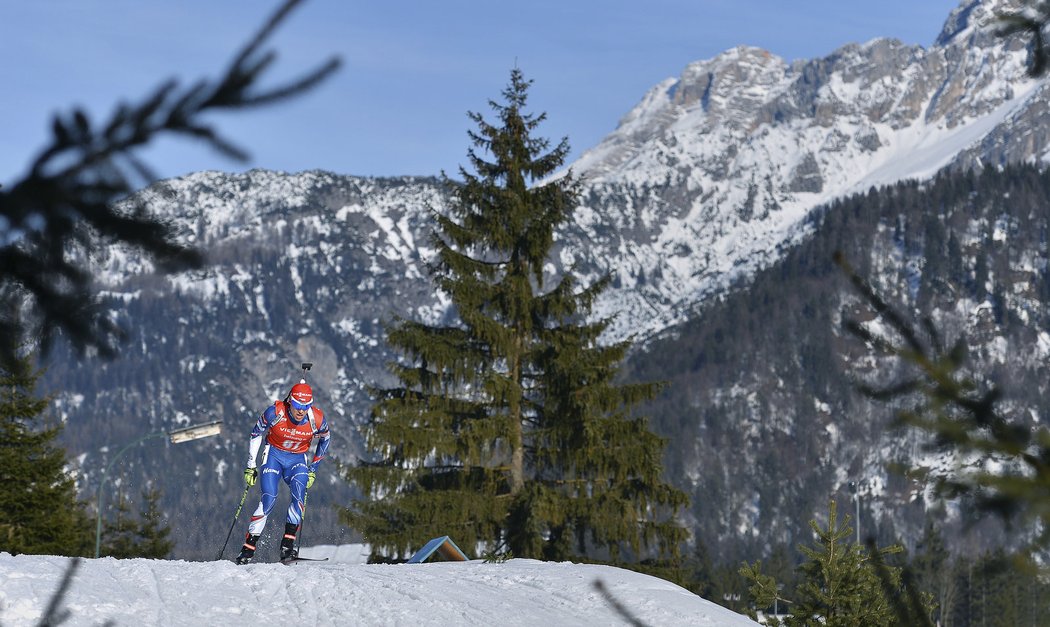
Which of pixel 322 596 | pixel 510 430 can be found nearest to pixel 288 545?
pixel 322 596

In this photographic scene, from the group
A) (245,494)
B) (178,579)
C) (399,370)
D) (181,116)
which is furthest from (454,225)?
(181,116)

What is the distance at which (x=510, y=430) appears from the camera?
26828mm

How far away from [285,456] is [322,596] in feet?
14.4

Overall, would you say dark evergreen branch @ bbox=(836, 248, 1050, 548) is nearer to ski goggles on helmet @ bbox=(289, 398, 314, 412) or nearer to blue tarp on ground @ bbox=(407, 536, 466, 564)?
ski goggles on helmet @ bbox=(289, 398, 314, 412)

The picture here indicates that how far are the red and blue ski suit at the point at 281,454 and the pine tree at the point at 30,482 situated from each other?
12.6m

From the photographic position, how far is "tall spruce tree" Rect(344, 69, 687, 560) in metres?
26.3

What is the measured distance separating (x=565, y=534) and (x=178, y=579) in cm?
1304

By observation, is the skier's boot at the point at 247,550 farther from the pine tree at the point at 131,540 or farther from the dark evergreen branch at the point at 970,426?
the pine tree at the point at 131,540

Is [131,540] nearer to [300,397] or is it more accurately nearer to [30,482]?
[30,482]

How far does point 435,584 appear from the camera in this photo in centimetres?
1566

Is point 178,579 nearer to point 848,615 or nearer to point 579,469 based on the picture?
point 848,615

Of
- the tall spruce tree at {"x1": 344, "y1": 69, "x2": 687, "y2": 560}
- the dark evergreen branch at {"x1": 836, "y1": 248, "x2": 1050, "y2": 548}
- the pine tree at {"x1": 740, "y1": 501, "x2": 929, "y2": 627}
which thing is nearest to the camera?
the dark evergreen branch at {"x1": 836, "y1": 248, "x2": 1050, "y2": 548}

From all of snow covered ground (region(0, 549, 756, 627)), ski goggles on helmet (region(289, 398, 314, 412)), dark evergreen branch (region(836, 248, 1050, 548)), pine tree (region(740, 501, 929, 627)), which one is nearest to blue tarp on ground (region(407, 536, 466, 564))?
ski goggles on helmet (region(289, 398, 314, 412))

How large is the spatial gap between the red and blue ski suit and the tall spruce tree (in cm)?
694
